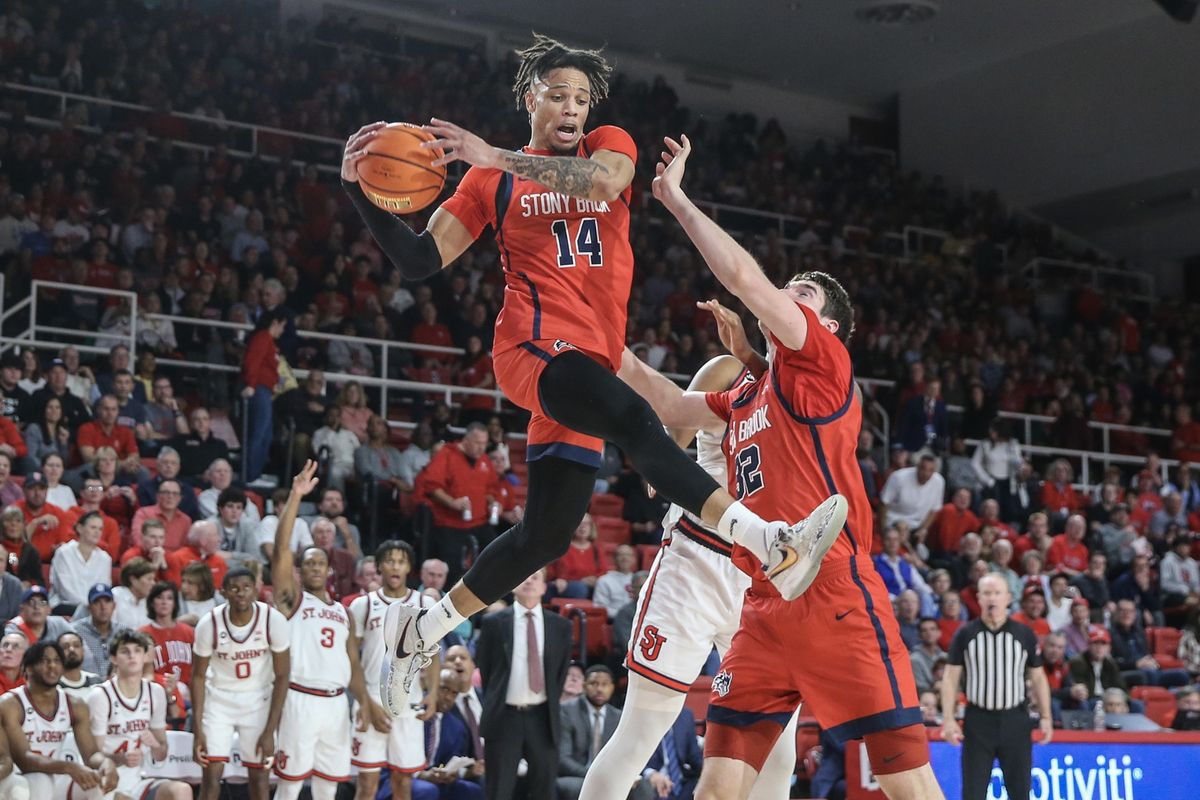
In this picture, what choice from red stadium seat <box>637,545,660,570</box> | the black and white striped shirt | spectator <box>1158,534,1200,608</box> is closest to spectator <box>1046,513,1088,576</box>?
spectator <box>1158,534,1200,608</box>

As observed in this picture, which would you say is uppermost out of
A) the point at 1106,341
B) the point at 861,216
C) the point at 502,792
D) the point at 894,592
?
the point at 861,216

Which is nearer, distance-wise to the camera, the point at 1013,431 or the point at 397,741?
the point at 397,741

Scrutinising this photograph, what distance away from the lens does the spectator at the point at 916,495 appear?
16.9m

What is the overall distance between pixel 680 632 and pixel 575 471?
1.24 meters

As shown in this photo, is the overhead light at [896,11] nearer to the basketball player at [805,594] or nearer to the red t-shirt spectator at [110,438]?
the red t-shirt spectator at [110,438]

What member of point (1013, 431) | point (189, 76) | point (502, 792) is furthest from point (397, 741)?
point (1013, 431)

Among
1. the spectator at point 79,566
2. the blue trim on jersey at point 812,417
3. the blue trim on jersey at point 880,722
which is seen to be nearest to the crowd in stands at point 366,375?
the spectator at point 79,566

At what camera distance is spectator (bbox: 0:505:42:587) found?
10922 mm

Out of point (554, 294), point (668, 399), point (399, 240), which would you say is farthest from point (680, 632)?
point (399, 240)

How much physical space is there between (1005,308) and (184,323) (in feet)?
46.2

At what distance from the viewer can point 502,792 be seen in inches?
386

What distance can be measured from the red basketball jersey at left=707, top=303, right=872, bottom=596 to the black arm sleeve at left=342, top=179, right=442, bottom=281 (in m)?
1.34

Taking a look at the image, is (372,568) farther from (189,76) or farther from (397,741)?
(189,76)

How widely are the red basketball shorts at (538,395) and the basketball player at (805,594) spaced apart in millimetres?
567
